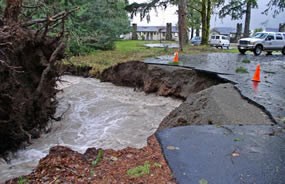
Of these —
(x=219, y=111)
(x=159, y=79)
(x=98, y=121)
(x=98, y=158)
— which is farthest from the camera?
(x=159, y=79)

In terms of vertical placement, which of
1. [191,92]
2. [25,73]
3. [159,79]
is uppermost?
[25,73]

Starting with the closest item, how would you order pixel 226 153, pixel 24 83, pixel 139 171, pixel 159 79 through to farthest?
1. pixel 139 171
2. pixel 226 153
3. pixel 24 83
4. pixel 159 79

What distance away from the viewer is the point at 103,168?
3.96 m

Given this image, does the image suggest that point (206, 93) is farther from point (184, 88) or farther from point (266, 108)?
point (184, 88)

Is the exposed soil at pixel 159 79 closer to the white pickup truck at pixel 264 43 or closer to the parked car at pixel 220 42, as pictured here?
the white pickup truck at pixel 264 43

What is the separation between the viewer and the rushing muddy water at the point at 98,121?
7.22 m

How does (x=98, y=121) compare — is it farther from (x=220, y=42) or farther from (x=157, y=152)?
(x=220, y=42)

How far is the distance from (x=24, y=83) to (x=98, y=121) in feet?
8.96

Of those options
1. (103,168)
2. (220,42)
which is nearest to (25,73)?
(103,168)

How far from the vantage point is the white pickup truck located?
21312 mm

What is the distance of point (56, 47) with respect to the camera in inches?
347

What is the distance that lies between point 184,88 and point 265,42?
12329mm

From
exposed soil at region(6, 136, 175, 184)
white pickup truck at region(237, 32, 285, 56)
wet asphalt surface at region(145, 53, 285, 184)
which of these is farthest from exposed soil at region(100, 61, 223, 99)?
white pickup truck at region(237, 32, 285, 56)

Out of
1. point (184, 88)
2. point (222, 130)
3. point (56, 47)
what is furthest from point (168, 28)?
point (222, 130)
